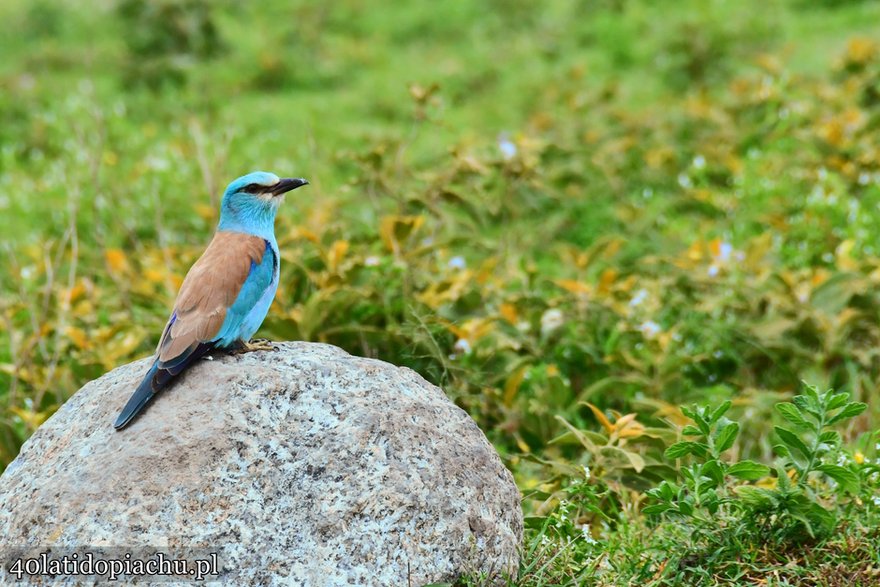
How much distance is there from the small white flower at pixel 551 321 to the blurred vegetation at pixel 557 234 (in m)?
0.01

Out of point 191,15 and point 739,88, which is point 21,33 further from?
point 739,88

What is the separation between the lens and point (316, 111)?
9.03 metres

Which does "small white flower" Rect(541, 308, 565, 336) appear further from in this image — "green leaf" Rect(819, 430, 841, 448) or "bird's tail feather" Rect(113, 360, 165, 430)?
"bird's tail feather" Rect(113, 360, 165, 430)

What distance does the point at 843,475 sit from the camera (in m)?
2.97

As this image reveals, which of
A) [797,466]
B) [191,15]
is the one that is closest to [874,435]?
[797,466]

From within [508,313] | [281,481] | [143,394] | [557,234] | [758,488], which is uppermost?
[143,394]

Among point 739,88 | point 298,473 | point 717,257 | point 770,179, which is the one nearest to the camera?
point 298,473

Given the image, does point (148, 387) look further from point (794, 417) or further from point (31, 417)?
point (794, 417)

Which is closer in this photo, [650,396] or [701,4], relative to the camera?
[650,396]

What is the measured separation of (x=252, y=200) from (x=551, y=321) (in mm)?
1801

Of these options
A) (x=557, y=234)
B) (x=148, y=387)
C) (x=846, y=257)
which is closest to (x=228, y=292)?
(x=148, y=387)

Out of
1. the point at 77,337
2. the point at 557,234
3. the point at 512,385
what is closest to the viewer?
the point at 512,385

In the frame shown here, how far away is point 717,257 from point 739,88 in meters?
Answer: 2.94

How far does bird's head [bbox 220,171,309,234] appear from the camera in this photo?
3.46m
